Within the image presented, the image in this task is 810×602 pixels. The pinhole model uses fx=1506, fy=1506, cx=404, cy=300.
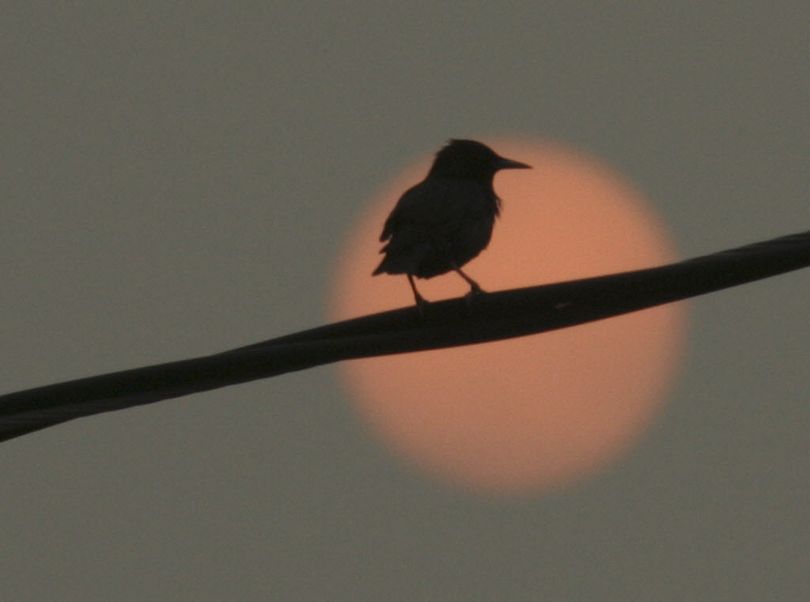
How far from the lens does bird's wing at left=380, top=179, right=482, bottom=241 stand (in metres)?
10.3

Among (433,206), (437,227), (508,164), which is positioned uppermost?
(508,164)

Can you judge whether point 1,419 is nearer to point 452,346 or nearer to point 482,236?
point 452,346

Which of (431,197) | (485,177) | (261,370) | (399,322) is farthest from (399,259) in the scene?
(261,370)

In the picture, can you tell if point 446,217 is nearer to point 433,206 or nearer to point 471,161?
point 433,206

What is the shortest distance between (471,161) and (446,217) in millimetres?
2084

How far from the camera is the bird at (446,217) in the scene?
9.91 meters

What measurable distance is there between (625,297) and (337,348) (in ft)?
3.74

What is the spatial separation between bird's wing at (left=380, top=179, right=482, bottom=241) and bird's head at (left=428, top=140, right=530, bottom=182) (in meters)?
0.78

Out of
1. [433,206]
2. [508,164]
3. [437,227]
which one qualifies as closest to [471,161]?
[508,164]

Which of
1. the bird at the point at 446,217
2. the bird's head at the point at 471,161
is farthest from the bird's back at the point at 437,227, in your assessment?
the bird's head at the point at 471,161

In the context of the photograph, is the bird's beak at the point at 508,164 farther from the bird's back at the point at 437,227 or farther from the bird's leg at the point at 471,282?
the bird's leg at the point at 471,282

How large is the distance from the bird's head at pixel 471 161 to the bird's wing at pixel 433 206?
0.78 m

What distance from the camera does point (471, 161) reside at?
12.6 meters

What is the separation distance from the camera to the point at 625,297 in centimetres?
574
